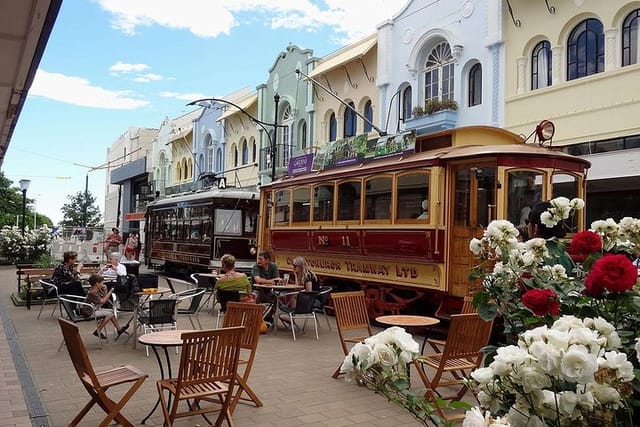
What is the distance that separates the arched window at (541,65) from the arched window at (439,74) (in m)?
2.61

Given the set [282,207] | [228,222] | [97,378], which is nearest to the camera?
[97,378]

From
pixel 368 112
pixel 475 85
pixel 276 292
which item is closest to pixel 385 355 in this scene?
pixel 276 292

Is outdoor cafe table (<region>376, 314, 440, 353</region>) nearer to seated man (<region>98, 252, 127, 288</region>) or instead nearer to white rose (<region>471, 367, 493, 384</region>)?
white rose (<region>471, 367, 493, 384</region>)

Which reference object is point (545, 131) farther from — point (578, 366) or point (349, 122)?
point (349, 122)

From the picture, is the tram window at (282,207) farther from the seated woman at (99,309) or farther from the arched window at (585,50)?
the arched window at (585,50)

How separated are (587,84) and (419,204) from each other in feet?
23.2

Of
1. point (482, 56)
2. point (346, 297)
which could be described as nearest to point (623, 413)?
point (346, 297)

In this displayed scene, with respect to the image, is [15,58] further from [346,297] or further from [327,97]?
[327,97]

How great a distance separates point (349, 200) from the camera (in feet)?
38.0

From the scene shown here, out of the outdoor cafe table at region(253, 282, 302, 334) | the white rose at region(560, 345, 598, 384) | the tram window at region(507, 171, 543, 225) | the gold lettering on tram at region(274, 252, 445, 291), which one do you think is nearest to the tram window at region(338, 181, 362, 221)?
the gold lettering on tram at region(274, 252, 445, 291)

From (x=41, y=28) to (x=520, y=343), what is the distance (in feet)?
13.2

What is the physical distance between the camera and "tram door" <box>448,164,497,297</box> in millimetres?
8930

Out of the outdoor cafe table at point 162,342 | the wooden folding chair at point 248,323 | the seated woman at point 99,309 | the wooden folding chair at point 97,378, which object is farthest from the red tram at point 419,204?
the wooden folding chair at point 97,378

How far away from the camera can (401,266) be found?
10188 mm
